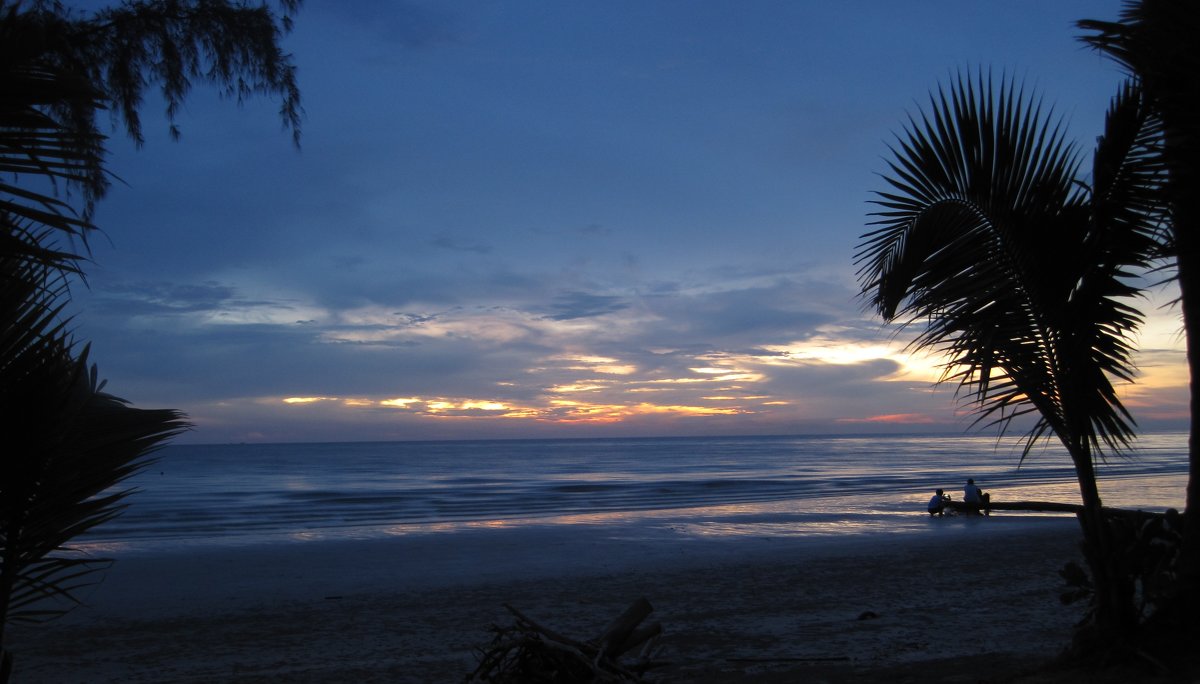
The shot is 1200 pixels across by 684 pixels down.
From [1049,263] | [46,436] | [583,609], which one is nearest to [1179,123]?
[1049,263]

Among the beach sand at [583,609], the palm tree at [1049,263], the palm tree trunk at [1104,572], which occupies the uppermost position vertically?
the palm tree at [1049,263]

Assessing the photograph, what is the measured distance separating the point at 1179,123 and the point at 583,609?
8.56 metres

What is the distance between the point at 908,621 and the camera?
29.2 feet

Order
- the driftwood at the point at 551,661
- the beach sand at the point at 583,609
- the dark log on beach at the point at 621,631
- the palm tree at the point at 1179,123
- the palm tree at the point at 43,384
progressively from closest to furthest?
the palm tree at the point at 43,384 < the palm tree at the point at 1179,123 < the driftwood at the point at 551,661 < the dark log on beach at the point at 621,631 < the beach sand at the point at 583,609

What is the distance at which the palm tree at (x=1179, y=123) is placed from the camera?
3678 millimetres

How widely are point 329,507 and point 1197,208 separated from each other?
102ft

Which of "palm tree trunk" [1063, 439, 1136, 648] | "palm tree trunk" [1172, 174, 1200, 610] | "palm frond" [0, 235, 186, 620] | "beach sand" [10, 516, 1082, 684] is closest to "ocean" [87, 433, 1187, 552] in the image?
"beach sand" [10, 516, 1082, 684]

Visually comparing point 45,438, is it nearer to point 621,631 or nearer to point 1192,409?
point 621,631

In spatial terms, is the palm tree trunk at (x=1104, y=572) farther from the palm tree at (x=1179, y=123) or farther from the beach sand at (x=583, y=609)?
the beach sand at (x=583, y=609)

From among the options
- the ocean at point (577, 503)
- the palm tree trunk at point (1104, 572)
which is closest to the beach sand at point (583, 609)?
the palm tree trunk at point (1104, 572)

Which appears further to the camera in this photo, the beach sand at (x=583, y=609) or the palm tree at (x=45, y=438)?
the beach sand at (x=583, y=609)

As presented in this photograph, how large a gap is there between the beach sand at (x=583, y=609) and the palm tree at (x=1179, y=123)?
1.65 m

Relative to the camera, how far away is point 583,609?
1066 cm

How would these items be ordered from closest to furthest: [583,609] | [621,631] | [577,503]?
[621,631] < [583,609] < [577,503]
